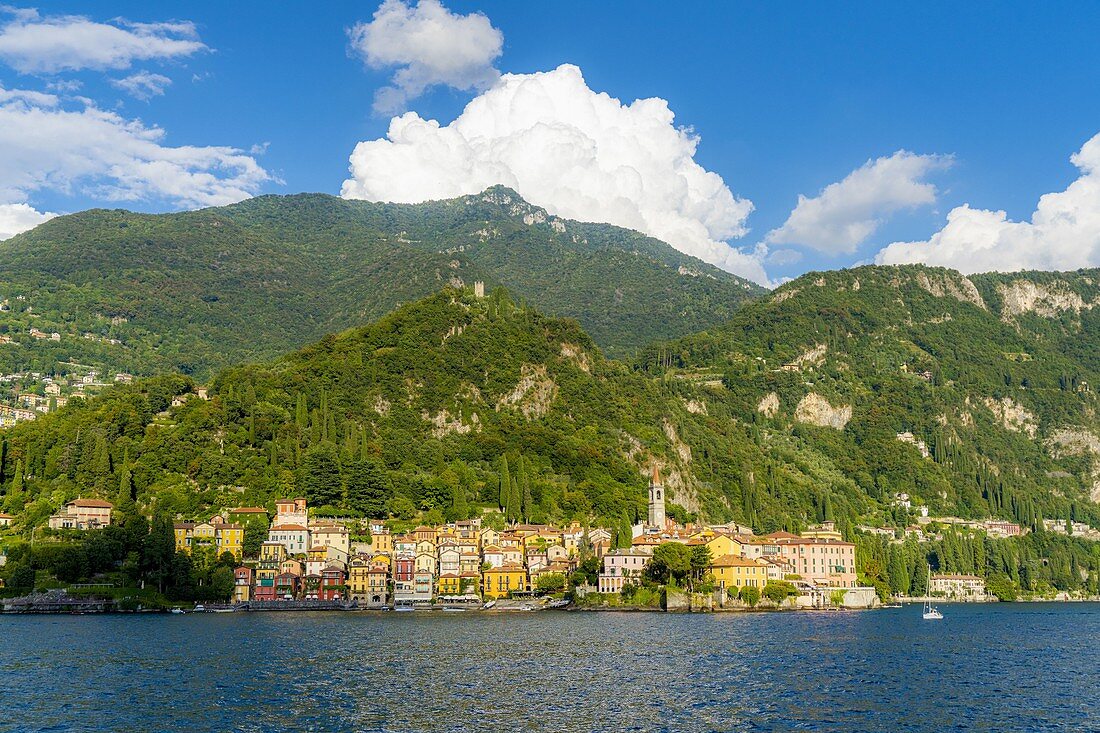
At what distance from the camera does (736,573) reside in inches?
5148

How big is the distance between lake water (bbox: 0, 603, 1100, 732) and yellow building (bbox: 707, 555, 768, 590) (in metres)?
28.5

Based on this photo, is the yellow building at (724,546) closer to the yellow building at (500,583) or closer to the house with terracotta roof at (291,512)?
the yellow building at (500,583)

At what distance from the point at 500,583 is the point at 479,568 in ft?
14.5

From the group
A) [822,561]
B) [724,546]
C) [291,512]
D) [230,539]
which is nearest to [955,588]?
[822,561]

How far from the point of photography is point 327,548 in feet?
442

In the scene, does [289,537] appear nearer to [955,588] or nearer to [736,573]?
[736,573]

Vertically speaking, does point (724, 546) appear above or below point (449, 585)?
above

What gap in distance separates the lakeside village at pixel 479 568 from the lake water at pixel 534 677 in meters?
27.1

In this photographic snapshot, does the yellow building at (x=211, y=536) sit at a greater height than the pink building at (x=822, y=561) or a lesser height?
greater

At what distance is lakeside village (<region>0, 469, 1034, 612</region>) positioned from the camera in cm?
12769

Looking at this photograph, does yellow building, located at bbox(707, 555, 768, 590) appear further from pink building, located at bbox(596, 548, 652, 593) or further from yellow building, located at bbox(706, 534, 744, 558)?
pink building, located at bbox(596, 548, 652, 593)

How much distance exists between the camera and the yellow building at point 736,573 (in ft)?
426

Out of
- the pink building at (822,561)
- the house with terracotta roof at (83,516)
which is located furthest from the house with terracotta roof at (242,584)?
the pink building at (822,561)

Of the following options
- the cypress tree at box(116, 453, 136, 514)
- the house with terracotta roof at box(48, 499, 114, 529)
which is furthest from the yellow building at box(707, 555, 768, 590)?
the house with terracotta roof at box(48, 499, 114, 529)
